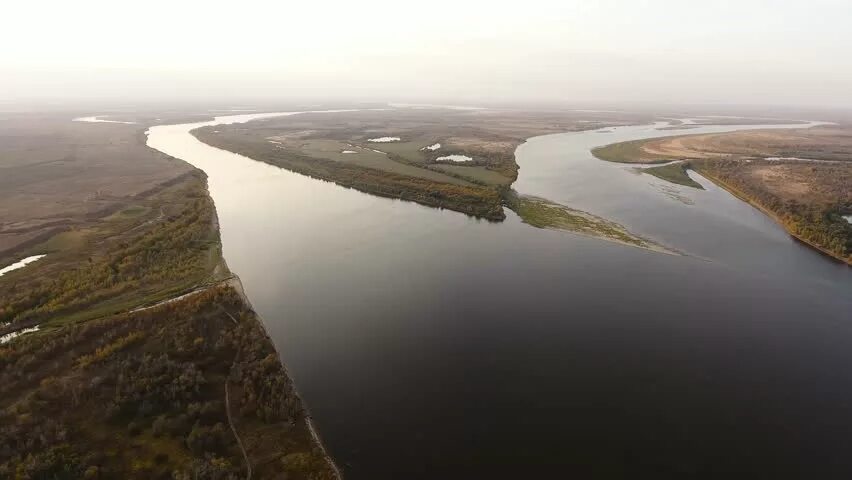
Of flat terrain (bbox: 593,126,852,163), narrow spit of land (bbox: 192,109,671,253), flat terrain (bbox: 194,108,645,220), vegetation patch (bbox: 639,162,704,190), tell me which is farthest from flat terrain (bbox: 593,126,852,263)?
flat terrain (bbox: 194,108,645,220)

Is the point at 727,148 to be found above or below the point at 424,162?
above

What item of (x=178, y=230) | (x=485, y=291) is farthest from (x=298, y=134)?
(x=485, y=291)

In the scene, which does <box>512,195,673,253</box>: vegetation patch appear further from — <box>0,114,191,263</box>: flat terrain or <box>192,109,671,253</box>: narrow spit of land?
<box>0,114,191,263</box>: flat terrain

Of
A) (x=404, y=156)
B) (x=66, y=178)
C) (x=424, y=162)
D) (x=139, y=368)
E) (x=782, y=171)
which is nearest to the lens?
(x=139, y=368)

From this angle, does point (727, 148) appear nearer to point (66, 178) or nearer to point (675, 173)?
point (675, 173)

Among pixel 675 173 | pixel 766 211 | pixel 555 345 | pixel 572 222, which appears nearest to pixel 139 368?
pixel 555 345

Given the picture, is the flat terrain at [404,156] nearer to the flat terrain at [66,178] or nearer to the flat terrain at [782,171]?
the flat terrain at [66,178]

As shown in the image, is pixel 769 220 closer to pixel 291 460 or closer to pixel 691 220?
pixel 691 220

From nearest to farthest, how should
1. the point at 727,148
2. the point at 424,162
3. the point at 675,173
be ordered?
the point at 675,173 < the point at 424,162 < the point at 727,148
